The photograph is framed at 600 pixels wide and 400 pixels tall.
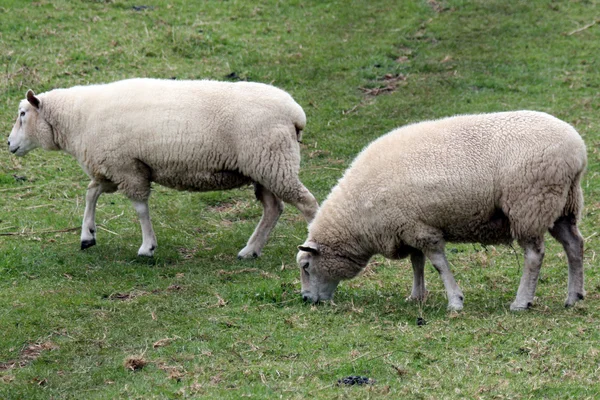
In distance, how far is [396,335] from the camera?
7047 millimetres

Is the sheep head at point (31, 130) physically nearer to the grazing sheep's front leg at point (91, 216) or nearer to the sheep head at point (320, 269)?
the grazing sheep's front leg at point (91, 216)

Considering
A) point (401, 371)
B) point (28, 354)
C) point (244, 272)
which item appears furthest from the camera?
point (244, 272)

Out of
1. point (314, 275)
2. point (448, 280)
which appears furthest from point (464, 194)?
point (314, 275)

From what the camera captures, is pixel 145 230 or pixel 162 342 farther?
pixel 145 230

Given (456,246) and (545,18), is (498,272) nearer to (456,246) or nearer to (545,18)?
(456,246)

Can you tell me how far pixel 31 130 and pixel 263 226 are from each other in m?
2.94

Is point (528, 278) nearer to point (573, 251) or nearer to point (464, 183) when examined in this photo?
point (573, 251)

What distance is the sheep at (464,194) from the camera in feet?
24.3

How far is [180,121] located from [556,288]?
13.5 ft

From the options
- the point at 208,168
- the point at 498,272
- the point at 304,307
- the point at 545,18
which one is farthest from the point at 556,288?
the point at 545,18

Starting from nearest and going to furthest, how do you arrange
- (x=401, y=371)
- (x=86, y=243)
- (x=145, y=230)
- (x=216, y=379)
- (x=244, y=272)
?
(x=401, y=371), (x=216, y=379), (x=244, y=272), (x=145, y=230), (x=86, y=243)

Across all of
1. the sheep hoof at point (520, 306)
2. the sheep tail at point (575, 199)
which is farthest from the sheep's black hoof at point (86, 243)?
the sheep tail at point (575, 199)

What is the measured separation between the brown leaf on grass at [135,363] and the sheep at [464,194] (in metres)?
2.11

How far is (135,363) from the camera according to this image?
22.3ft
